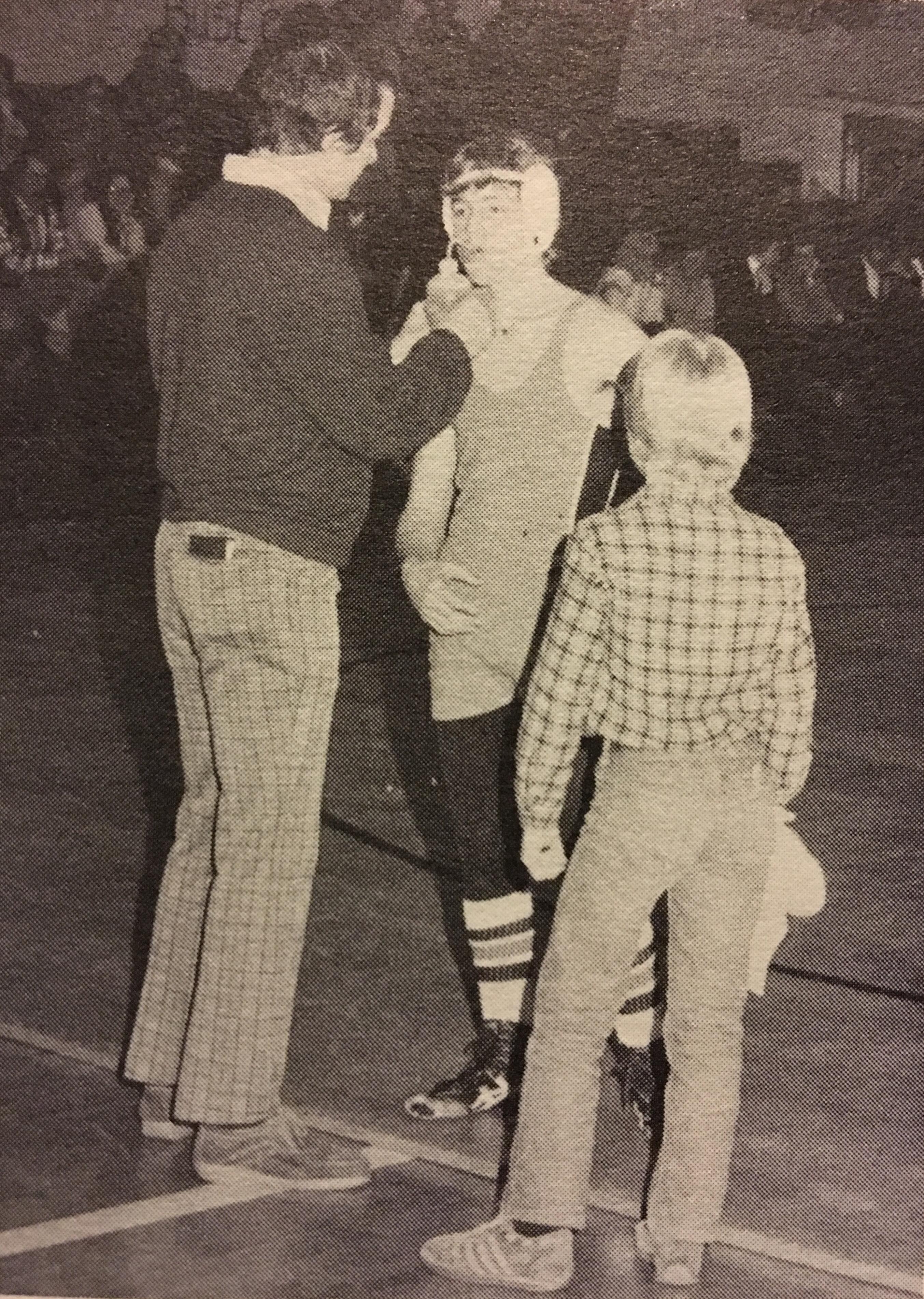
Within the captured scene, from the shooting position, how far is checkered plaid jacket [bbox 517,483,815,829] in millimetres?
2613

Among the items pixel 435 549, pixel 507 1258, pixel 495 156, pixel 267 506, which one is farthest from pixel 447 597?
pixel 507 1258

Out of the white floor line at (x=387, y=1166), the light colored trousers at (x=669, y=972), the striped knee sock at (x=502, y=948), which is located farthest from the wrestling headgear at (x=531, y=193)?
the white floor line at (x=387, y=1166)

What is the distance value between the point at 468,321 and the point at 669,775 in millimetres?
975

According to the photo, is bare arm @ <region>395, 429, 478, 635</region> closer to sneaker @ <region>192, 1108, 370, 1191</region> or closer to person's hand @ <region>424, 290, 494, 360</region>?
person's hand @ <region>424, 290, 494, 360</region>

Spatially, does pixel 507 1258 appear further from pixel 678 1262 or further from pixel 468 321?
pixel 468 321

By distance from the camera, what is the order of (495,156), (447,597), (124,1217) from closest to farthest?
(124,1217)
(495,156)
(447,597)

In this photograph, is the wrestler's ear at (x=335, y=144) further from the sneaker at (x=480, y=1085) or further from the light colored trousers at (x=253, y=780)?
the sneaker at (x=480, y=1085)

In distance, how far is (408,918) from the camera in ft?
12.6

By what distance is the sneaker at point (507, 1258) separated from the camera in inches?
104

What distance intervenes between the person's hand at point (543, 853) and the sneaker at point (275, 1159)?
25.0 inches

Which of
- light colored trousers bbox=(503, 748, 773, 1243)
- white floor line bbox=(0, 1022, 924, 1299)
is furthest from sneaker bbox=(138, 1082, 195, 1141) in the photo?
light colored trousers bbox=(503, 748, 773, 1243)

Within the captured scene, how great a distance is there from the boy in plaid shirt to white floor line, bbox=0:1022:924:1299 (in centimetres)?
12

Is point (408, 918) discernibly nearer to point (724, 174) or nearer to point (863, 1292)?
point (863, 1292)

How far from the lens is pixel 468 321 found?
3082 millimetres
